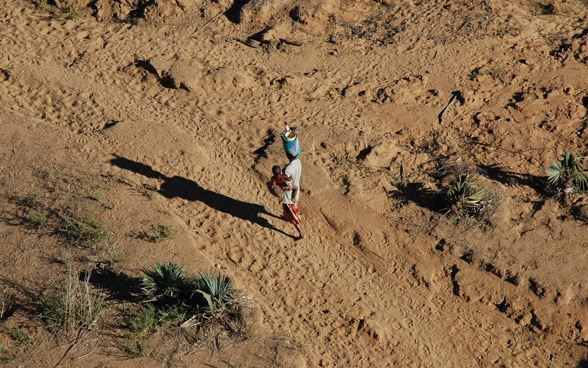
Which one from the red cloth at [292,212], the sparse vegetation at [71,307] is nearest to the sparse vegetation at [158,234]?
the sparse vegetation at [71,307]

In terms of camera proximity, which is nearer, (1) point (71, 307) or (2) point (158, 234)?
(1) point (71, 307)

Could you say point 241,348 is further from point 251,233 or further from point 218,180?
point 218,180

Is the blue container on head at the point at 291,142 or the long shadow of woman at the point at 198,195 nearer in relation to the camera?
the blue container on head at the point at 291,142

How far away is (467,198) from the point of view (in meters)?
9.35

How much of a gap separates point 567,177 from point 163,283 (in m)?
5.96

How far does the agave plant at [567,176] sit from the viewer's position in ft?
30.8

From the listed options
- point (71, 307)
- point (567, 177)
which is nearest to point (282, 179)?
point (71, 307)

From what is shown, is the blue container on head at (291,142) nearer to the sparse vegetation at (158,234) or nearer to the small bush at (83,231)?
the sparse vegetation at (158,234)


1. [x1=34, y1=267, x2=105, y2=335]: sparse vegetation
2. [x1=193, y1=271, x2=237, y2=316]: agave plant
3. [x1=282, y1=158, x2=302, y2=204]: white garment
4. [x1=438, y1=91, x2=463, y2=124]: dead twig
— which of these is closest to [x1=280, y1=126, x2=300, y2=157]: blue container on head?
→ [x1=282, y1=158, x2=302, y2=204]: white garment

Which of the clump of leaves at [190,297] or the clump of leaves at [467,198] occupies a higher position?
the clump of leaves at [467,198]

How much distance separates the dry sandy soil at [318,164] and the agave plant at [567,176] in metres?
0.22

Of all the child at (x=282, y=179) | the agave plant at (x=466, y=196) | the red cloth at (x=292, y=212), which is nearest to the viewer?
the child at (x=282, y=179)

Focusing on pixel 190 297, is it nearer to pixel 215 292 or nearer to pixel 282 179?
pixel 215 292

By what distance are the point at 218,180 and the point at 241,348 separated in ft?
10.1
